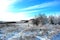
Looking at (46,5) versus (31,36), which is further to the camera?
(46,5)

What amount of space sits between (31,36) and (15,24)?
361 mm

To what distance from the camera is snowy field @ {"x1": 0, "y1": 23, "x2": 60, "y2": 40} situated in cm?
193

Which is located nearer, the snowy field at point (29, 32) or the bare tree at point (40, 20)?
the snowy field at point (29, 32)

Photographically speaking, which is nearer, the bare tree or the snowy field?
the snowy field

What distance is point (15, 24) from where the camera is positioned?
2.04m

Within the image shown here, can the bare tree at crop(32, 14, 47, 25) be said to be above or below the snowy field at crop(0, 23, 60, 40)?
above

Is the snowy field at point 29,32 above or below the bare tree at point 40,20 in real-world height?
below

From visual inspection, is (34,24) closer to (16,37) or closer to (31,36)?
(31,36)

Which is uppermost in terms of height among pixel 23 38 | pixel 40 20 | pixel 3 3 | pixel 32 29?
pixel 3 3

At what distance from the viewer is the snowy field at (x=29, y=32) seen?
6.33 ft

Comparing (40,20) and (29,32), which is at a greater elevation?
(40,20)

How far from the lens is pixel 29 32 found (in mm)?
2029

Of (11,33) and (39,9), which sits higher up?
(39,9)

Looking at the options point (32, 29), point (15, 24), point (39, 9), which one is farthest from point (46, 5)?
point (15, 24)
